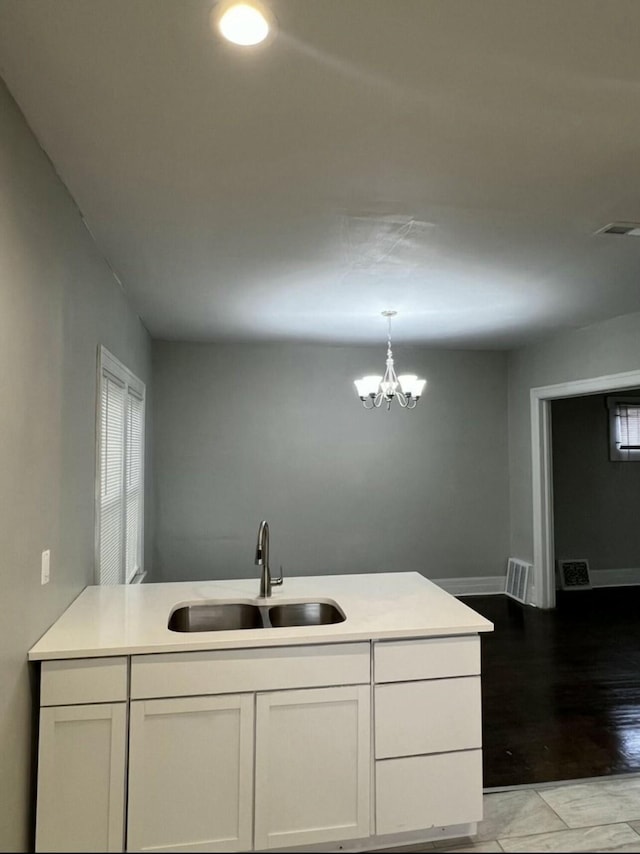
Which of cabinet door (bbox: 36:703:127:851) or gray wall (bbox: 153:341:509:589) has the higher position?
gray wall (bbox: 153:341:509:589)

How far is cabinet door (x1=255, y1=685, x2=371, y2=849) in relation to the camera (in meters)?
1.92

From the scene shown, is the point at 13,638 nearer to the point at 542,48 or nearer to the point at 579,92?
the point at 542,48

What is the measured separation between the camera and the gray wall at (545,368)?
14.2 ft

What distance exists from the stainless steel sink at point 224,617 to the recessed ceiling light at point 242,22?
6.78 feet

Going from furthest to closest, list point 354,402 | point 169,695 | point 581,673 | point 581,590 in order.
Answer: point 581,590 → point 354,402 → point 581,673 → point 169,695

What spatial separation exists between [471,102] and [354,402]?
13.5 ft

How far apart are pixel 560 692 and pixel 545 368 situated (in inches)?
116

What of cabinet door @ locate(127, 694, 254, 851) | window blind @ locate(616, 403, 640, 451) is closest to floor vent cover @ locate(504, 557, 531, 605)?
window blind @ locate(616, 403, 640, 451)

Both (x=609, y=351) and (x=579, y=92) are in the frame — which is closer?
(x=579, y=92)

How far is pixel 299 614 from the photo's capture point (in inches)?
97.4

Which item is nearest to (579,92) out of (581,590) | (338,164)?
(338,164)

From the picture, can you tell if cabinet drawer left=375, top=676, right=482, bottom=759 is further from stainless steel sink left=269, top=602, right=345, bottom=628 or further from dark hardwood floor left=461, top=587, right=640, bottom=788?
dark hardwood floor left=461, top=587, right=640, bottom=788

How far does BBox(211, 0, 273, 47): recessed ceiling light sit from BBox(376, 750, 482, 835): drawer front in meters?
2.31

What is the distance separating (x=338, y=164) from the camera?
2018mm
